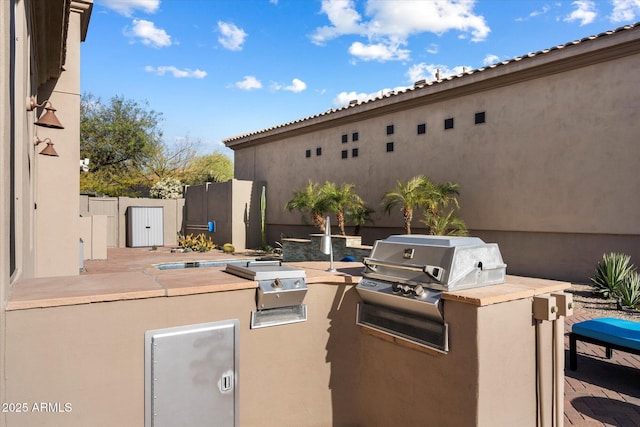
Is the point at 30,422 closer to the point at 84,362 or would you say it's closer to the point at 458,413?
the point at 84,362

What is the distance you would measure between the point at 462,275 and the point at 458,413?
0.97 metres

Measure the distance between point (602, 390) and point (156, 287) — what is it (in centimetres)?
496

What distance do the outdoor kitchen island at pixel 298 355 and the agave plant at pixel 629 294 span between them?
6.16 meters

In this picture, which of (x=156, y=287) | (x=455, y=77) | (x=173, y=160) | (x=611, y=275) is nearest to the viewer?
(x=156, y=287)

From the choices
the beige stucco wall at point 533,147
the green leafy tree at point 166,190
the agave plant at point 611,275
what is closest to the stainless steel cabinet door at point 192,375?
the agave plant at point 611,275

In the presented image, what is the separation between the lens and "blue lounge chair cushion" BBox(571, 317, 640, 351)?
15.6 feet

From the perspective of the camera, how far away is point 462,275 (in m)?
3.02

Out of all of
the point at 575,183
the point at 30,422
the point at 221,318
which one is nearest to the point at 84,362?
the point at 30,422

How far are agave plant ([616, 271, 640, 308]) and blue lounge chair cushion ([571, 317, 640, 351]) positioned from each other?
10.9ft

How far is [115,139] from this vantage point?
26.1 meters

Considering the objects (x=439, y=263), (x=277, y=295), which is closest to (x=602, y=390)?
(x=439, y=263)

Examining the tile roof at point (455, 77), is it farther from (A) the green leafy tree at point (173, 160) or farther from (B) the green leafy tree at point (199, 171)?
(B) the green leafy tree at point (199, 171)

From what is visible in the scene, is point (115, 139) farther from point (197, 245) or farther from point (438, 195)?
point (438, 195)

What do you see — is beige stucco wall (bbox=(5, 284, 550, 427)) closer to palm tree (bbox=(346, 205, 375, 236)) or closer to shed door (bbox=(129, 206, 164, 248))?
palm tree (bbox=(346, 205, 375, 236))
